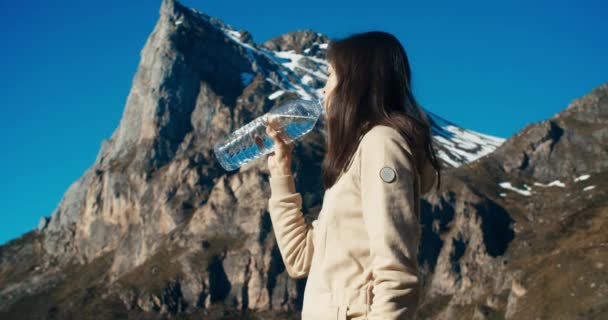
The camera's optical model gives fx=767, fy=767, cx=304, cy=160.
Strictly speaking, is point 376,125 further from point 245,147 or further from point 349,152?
point 245,147

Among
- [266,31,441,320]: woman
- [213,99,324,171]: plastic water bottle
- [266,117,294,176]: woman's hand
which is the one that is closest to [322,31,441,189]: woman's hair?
[266,31,441,320]: woman

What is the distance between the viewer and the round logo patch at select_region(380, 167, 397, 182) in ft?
16.8

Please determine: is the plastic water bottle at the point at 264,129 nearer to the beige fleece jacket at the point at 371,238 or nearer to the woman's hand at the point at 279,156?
the woman's hand at the point at 279,156

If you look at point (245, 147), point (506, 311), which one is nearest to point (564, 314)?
point (506, 311)

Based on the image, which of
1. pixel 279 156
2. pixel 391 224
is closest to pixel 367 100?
pixel 391 224

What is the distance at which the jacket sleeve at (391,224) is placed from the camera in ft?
16.2

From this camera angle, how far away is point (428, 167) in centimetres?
582

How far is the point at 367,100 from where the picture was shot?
19.1 ft

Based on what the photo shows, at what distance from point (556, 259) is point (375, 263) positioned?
203 metres

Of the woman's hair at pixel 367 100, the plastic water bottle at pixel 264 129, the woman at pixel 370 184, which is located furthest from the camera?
the plastic water bottle at pixel 264 129

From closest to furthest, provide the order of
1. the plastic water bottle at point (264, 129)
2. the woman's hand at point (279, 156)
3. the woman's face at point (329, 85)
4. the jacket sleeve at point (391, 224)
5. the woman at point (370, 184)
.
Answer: the jacket sleeve at point (391, 224) < the woman at point (370, 184) < the woman's face at point (329, 85) < the woman's hand at point (279, 156) < the plastic water bottle at point (264, 129)

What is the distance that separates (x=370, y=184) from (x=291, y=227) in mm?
1797

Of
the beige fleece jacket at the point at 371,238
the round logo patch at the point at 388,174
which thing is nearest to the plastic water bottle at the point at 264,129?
the beige fleece jacket at the point at 371,238

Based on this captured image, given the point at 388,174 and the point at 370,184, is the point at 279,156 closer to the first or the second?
the point at 370,184
